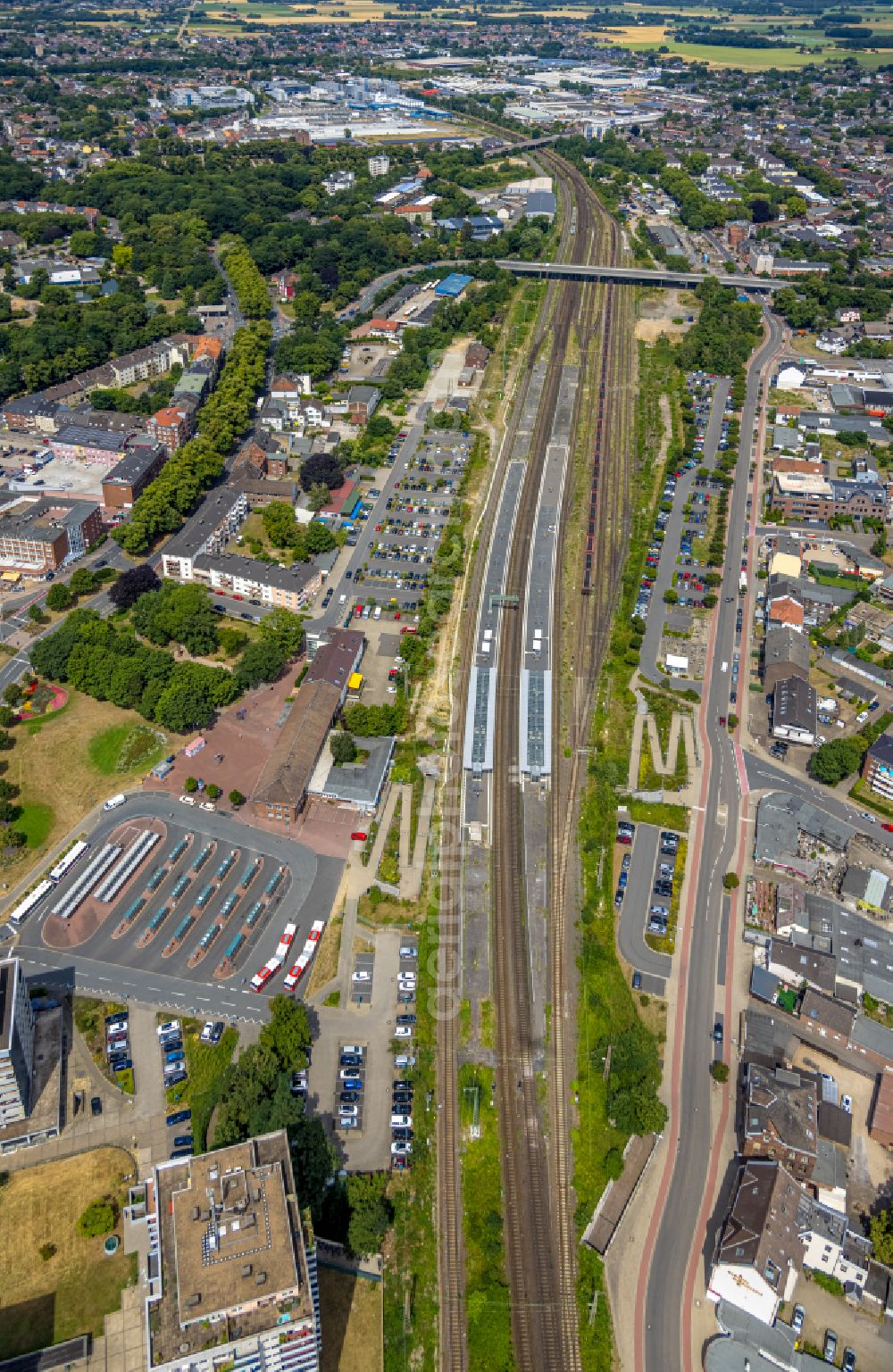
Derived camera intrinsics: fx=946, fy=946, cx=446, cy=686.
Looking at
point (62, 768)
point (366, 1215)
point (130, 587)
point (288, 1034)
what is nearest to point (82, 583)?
point (130, 587)

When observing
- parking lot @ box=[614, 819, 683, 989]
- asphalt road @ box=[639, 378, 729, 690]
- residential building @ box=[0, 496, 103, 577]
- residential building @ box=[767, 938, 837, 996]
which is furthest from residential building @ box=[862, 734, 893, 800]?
residential building @ box=[0, 496, 103, 577]

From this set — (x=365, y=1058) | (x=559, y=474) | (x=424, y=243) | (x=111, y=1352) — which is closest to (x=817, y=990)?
(x=365, y=1058)

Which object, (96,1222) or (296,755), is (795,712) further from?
(96,1222)

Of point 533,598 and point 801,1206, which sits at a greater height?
point 533,598

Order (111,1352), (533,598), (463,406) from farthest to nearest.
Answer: (463,406), (533,598), (111,1352)

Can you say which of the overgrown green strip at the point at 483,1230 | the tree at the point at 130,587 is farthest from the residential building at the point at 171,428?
the overgrown green strip at the point at 483,1230

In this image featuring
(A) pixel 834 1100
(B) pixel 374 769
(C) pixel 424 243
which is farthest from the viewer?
(C) pixel 424 243

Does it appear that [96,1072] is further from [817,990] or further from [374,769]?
[817,990]
